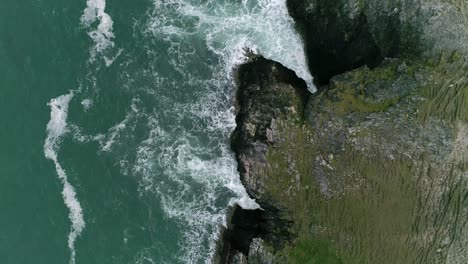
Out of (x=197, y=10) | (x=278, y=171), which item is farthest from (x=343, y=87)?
(x=197, y=10)

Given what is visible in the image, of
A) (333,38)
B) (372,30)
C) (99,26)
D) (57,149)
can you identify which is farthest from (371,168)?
(99,26)

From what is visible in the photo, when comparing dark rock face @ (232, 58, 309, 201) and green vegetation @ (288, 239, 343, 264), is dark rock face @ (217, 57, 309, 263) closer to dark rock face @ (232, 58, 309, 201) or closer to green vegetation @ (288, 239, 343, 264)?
dark rock face @ (232, 58, 309, 201)

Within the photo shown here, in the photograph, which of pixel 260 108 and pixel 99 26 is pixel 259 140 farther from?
pixel 99 26

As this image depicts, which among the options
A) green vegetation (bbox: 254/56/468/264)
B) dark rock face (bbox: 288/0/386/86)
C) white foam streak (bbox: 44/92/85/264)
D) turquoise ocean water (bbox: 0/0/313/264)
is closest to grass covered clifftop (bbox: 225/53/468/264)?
green vegetation (bbox: 254/56/468/264)

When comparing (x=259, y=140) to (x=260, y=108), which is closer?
(x=259, y=140)

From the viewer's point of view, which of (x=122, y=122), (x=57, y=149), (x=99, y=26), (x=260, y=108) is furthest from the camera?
(x=99, y=26)

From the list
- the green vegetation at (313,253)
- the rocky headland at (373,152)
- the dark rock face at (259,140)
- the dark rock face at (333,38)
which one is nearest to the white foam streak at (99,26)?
the dark rock face at (259,140)
